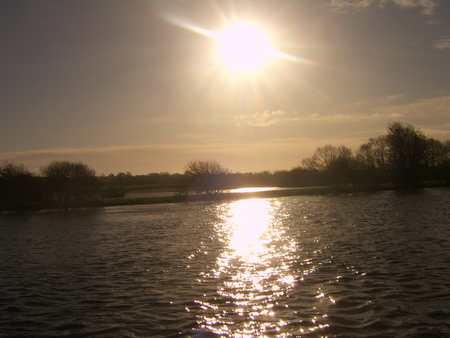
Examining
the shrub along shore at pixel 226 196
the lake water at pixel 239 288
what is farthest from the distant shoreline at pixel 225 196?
the lake water at pixel 239 288

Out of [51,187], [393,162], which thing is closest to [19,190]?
[51,187]

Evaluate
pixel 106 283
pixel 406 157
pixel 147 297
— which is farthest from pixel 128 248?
pixel 406 157

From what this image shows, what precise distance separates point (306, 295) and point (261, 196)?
8079 cm

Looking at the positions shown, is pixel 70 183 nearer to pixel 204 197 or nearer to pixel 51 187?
pixel 51 187

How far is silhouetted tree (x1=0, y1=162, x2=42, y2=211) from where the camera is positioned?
79562 mm

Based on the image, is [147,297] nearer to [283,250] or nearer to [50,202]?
[283,250]

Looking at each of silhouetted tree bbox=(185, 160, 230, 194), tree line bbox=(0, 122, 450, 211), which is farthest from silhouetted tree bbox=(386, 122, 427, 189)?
silhouetted tree bbox=(185, 160, 230, 194)

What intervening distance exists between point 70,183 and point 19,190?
35.0 ft

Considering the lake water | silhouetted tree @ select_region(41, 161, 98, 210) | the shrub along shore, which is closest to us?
the lake water

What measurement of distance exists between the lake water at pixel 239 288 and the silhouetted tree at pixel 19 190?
61463 mm

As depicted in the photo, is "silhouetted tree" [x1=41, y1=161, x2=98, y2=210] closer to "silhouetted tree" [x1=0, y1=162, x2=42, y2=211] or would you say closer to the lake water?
"silhouetted tree" [x1=0, y1=162, x2=42, y2=211]

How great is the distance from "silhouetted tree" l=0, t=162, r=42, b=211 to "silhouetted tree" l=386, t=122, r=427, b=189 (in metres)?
69.5

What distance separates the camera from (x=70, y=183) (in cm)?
Result: 7775

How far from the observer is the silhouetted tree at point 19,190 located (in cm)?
7956
